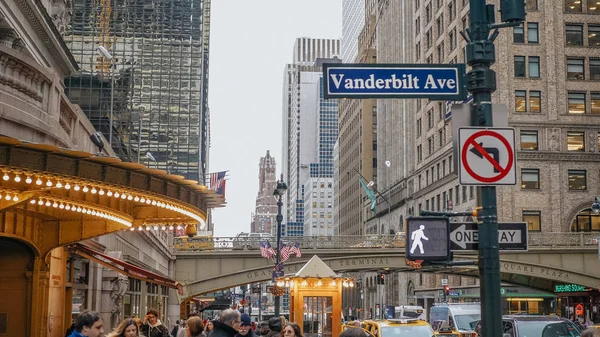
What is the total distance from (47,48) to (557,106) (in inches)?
1869

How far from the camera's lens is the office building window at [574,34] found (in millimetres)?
68000

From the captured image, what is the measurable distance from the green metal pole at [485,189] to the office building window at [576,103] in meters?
60.8

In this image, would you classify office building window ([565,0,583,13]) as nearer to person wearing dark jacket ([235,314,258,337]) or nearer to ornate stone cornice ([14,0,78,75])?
ornate stone cornice ([14,0,78,75])

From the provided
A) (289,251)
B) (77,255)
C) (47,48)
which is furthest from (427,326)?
(289,251)

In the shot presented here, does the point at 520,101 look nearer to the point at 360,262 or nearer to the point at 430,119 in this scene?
the point at 430,119

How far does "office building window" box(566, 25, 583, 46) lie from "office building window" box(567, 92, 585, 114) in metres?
4.24

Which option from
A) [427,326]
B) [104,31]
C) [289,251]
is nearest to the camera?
[427,326]

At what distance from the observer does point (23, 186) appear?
1443cm

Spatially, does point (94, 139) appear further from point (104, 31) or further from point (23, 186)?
point (104, 31)

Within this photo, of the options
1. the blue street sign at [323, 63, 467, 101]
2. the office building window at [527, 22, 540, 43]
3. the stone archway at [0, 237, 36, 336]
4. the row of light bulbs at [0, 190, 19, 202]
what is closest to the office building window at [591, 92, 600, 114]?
the office building window at [527, 22, 540, 43]

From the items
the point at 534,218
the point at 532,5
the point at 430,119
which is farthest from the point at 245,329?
the point at 430,119

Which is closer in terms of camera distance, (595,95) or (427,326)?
(427,326)

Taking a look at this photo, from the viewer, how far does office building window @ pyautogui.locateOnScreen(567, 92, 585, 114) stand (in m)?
67.4

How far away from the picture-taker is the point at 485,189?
30.7 feet
